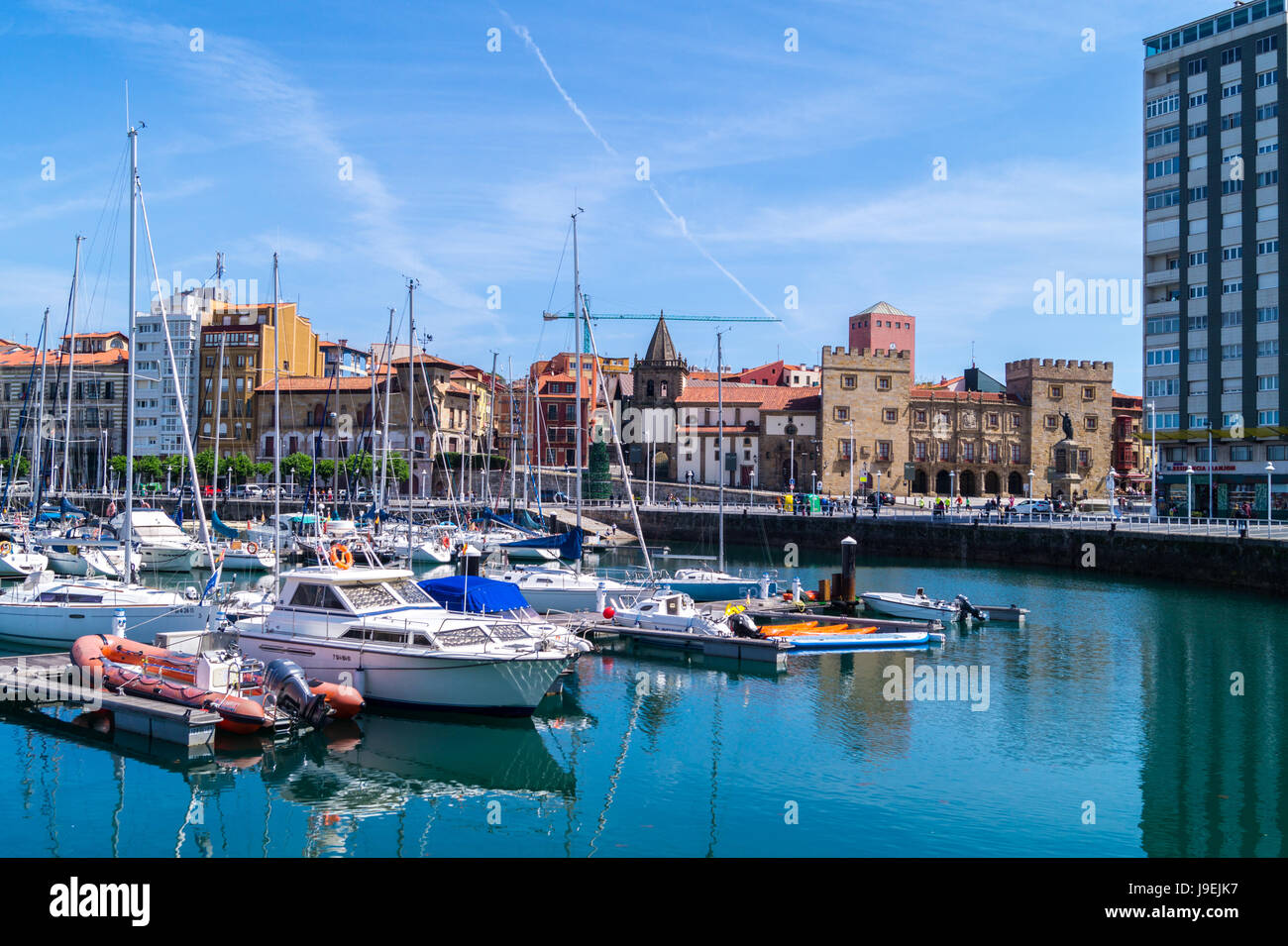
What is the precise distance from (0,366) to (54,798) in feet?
343

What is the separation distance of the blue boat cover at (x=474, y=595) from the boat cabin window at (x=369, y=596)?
2.12m

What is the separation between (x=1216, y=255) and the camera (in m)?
62.1

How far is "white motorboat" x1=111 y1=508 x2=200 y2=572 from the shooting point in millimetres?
48188

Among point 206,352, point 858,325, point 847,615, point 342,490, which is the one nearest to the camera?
point 847,615

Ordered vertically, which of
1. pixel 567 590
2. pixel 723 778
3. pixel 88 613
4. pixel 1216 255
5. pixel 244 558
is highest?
pixel 1216 255

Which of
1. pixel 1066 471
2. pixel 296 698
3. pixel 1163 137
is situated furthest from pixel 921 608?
pixel 1066 471

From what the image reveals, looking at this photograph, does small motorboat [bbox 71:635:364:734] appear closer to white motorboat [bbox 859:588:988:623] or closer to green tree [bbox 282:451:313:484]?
white motorboat [bbox 859:588:988:623]

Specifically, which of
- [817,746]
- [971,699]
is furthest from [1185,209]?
[817,746]

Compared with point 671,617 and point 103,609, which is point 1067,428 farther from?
point 103,609

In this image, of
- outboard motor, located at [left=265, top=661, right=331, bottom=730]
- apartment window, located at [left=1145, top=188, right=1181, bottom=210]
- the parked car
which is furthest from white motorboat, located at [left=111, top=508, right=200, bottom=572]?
apartment window, located at [left=1145, top=188, right=1181, bottom=210]

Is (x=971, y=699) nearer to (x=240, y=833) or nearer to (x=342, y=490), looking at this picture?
(x=240, y=833)

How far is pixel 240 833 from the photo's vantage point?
50.8ft

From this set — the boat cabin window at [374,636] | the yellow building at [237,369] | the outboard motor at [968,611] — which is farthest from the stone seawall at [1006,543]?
the yellow building at [237,369]

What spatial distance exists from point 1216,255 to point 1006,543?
2186 centimetres
